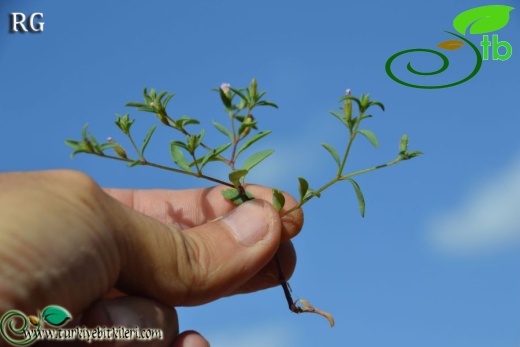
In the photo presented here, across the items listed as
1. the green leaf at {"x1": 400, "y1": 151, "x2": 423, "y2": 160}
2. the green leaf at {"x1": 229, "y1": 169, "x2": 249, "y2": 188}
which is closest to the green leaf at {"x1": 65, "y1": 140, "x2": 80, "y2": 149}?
the green leaf at {"x1": 229, "y1": 169, "x2": 249, "y2": 188}

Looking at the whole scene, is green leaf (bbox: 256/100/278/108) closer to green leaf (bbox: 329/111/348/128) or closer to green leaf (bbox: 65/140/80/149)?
green leaf (bbox: 329/111/348/128)

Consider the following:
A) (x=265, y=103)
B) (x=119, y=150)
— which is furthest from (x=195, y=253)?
(x=265, y=103)

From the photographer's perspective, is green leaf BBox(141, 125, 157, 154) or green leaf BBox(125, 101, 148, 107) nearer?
green leaf BBox(141, 125, 157, 154)


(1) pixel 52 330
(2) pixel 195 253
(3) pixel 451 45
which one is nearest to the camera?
(1) pixel 52 330

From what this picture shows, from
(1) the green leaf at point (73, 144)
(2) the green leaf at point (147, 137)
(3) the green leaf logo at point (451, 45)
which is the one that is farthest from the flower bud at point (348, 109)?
(3) the green leaf logo at point (451, 45)

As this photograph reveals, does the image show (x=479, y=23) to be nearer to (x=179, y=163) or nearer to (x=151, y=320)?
(x=179, y=163)

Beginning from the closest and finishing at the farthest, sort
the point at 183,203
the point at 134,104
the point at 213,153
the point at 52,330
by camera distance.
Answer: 1. the point at 52,330
2. the point at 213,153
3. the point at 134,104
4. the point at 183,203

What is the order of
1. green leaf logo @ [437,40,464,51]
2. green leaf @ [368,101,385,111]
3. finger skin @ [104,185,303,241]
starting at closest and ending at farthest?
1. green leaf @ [368,101,385,111]
2. finger skin @ [104,185,303,241]
3. green leaf logo @ [437,40,464,51]

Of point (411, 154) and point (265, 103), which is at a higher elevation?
point (265, 103)

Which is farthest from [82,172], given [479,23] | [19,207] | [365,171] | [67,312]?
[479,23]

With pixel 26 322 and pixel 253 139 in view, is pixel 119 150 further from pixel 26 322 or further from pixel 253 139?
pixel 26 322
